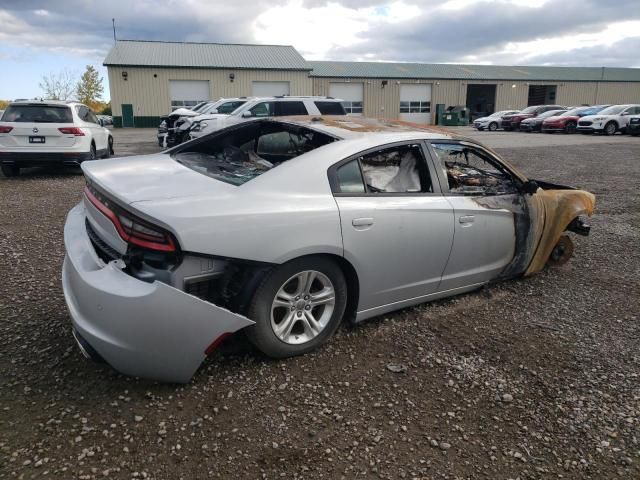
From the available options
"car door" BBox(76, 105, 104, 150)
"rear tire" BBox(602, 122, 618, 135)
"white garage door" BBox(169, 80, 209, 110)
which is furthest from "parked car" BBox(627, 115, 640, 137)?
"white garage door" BBox(169, 80, 209, 110)

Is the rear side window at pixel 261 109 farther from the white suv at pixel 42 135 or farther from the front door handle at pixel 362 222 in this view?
the front door handle at pixel 362 222

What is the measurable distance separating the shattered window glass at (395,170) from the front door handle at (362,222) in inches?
9.8

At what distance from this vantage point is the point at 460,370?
10.3ft

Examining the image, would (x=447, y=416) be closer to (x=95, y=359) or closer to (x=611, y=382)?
(x=611, y=382)

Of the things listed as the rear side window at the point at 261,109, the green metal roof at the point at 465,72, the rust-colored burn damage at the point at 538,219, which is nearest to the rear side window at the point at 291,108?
the rear side window at the point at 261,109

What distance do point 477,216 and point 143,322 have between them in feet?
8.35

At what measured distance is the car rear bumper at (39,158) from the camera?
9633 mm

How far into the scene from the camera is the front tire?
2.89 metres

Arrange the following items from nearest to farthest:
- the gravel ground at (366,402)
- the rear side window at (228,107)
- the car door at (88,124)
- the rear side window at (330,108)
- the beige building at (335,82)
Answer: the gravel ground at (366,402) < the car door at (88,124) < the rear side window at (330,108) < the rear side window at (228,107) < the beige building at (335,82)

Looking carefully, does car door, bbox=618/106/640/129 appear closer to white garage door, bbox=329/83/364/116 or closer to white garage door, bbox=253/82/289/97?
white garage door, bbox=329/83/364/116

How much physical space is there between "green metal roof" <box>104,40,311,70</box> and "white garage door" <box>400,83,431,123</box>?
9.68 m

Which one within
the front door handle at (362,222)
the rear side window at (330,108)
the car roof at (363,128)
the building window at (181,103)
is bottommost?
the front door handle at (362,222)

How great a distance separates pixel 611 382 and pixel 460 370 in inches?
34.9

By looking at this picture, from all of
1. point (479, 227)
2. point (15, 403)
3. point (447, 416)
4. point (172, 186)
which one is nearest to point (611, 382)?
point (447, 416)
